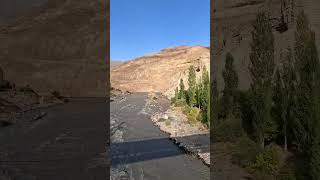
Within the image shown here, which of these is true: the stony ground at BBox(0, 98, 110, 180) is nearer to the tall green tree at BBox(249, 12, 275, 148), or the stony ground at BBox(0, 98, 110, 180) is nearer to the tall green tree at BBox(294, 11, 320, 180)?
the tall green tree at BBox(249, 12, 275, 148)

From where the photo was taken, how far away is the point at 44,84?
212 feet

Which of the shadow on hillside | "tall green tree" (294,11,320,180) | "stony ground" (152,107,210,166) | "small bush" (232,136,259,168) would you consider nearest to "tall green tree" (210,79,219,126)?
"stony ground" (152,107,210,166)

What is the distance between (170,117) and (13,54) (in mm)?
50945

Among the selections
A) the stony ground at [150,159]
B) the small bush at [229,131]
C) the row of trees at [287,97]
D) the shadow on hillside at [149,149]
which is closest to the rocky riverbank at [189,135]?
the shadow on hillside at [149,149]

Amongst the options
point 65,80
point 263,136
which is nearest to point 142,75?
point 65,80

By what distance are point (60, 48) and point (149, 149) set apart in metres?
69.1

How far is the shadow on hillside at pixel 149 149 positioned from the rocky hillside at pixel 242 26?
1266 cm

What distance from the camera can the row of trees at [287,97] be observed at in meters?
8.64

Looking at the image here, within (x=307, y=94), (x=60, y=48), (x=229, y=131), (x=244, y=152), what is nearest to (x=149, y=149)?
(x=229, y=131)

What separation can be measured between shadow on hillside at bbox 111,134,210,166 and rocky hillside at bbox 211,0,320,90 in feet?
41.5

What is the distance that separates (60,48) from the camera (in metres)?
81.1

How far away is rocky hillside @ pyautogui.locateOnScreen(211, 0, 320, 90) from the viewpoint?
1176 inches

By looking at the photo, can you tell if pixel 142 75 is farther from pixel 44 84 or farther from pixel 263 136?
pixel 263 136

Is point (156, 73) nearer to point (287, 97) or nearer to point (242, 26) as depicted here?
point (242, 26)
